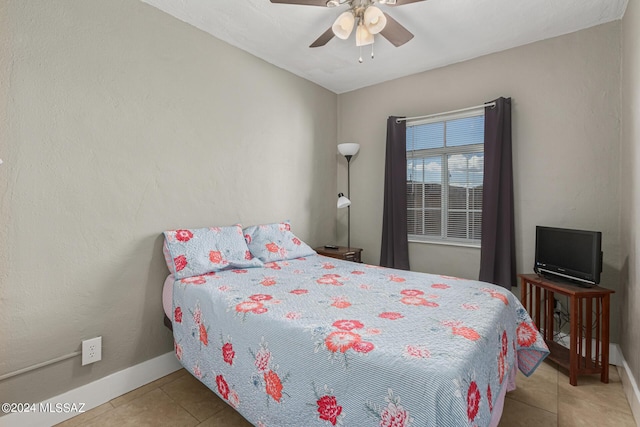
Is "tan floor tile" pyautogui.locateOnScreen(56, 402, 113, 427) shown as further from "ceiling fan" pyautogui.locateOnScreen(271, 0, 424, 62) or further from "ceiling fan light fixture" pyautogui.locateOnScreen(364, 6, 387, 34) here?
"ceiling fan light fixture" pyautogui.locateOnScreen(364, 6, 387, 34)

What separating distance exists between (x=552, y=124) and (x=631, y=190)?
2.82ft

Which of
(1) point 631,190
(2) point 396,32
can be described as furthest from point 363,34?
(1) point 631,190

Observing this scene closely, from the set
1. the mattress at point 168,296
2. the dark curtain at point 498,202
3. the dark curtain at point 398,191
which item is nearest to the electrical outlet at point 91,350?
the mattress at point 168,296

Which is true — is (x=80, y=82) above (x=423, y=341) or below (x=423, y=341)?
above

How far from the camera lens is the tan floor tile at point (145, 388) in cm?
193

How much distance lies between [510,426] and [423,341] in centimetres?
110

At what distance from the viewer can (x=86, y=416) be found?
1.79m

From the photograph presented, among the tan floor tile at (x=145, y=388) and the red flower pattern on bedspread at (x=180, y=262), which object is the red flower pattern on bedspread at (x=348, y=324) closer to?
the red flower pattern on bedspread at (x=180, y=262)

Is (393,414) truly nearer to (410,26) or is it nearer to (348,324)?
(348,324)

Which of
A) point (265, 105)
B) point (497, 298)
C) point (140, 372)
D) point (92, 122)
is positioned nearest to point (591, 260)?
point (497, 298)

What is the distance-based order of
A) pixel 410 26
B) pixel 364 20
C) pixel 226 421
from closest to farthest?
pixel 226 421
pixel 364 20
pixel 410 26

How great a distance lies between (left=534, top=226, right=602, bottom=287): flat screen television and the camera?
2.12 m

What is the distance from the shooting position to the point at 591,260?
214cm

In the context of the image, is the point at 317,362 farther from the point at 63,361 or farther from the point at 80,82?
the point at 80,82
